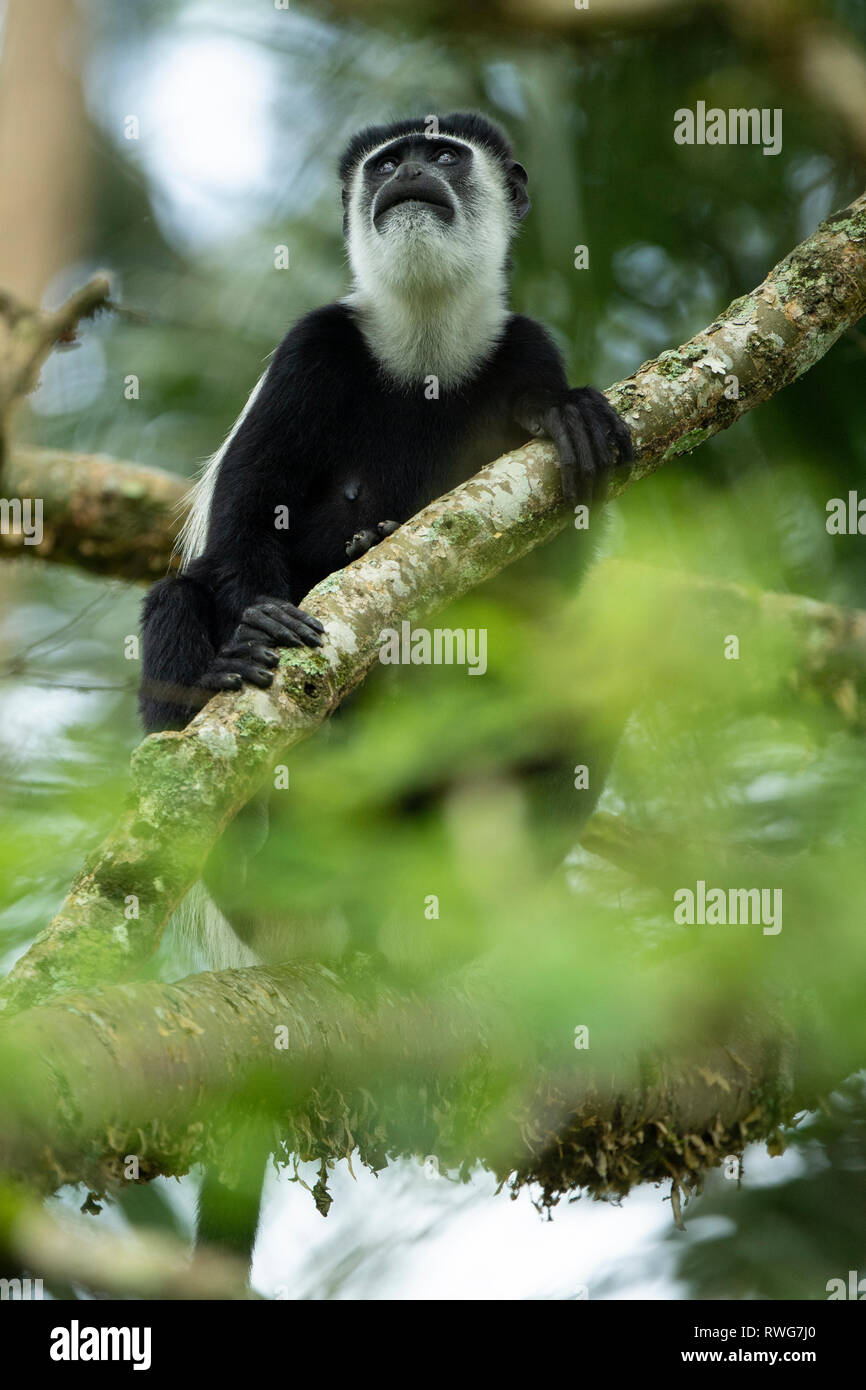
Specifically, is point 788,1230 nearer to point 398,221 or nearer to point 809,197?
point 398,221

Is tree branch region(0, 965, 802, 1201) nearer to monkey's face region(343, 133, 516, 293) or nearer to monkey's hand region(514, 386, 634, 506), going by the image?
monkey's hand region(514, 386, 634, 506)

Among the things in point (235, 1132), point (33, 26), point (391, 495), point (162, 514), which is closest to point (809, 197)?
point (391, 495)

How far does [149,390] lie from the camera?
163 inches

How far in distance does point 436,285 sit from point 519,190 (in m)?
0.48

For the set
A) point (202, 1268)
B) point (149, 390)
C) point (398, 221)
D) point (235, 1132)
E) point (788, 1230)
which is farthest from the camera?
point (149, 390)

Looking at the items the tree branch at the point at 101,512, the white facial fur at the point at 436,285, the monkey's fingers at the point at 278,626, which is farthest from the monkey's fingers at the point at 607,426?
the tree branch at the point at 101,512

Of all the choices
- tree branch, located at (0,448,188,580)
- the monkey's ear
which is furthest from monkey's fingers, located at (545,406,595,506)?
tree branch, located at (0,448,188,580)

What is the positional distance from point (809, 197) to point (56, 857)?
3.47 meters

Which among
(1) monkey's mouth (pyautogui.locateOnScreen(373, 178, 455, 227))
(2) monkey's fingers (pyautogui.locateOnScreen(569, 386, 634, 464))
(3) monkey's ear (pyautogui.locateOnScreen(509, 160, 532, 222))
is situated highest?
(3) monkey's ear (pyautogui.locateOnScreen(509, 160, 532, 222))

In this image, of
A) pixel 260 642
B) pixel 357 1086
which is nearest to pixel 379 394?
pixel 260 642

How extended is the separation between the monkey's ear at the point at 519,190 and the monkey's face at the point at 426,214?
2 cm

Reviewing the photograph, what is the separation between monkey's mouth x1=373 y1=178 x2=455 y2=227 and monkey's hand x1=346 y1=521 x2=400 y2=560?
89 cm

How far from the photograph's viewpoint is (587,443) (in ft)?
8.38

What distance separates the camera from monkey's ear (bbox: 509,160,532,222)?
368 cm
